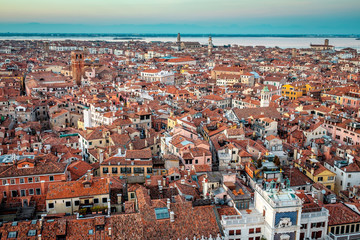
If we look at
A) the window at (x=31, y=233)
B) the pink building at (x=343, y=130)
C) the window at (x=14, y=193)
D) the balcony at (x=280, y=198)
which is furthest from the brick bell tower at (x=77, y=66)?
the balcony at (x=280, y=198)

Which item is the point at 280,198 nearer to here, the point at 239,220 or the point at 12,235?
the point at 239,220

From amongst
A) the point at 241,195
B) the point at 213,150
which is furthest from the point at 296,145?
the point at 241,195

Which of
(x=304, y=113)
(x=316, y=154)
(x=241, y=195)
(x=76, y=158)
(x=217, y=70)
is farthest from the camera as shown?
(x=217, y=70)

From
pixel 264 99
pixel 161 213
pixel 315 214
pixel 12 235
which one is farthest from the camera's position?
pixel 264 99

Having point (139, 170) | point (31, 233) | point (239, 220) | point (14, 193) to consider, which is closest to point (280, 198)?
point (239, 220)

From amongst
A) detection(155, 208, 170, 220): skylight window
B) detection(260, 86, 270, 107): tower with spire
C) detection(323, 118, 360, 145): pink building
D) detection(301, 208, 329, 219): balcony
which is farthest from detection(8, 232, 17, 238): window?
detection(260, 86, 270, 107): tower with spire

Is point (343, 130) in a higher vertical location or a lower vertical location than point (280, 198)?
lower

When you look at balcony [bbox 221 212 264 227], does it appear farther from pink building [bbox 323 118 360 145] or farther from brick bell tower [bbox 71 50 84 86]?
brick bell tower [bbox 71 50 84 86]

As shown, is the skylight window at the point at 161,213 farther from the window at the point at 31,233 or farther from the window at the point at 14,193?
the window at the point at 14,193

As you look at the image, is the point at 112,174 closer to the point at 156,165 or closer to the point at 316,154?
the point at 156,165
